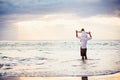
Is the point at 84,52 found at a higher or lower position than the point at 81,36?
lower

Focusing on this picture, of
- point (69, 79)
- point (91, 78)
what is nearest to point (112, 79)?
point (91, 78)

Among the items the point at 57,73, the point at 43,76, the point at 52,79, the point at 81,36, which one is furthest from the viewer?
the point at 81,36

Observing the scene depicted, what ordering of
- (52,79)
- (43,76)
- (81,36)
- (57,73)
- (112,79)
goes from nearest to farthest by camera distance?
(112,79) < (52,79) < (43,76) < (57,73) < (81,36)

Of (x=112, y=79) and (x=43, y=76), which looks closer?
(x=112, y=79)

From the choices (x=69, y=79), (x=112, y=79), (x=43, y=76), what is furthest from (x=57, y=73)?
(x=112, y=79)

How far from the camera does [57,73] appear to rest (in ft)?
27.7

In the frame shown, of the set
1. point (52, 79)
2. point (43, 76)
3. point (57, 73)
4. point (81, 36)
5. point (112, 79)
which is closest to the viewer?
point (112, 79)

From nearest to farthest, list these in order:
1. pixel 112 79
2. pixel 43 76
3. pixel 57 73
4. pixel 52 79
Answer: pixel 112 79, pixel 52 79, pixel 43 76, pixel 57 73

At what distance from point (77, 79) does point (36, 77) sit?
132cm

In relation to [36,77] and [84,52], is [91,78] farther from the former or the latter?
[84,52]

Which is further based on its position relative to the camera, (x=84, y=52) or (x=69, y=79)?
(x=84, y=52)

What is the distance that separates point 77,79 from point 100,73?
143 cm

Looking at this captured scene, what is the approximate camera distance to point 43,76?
26.0 ft

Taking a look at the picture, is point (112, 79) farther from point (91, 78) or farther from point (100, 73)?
point (100, 73)
